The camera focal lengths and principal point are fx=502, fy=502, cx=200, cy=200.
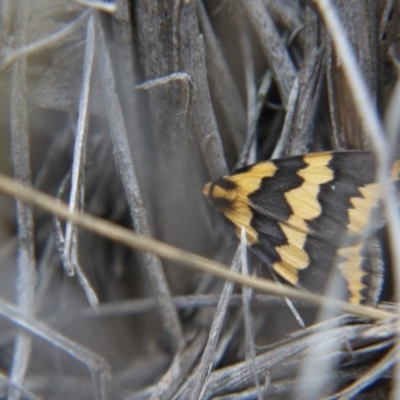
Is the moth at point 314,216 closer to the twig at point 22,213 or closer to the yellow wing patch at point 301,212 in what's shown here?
the yellow wing patch at point 301,212

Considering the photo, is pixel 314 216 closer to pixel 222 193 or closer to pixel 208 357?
pixel 222 193

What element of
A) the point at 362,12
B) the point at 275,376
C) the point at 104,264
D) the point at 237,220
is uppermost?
the point at 362,12

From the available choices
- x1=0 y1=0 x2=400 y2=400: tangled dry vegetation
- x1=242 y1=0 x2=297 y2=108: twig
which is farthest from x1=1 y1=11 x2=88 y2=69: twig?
x1=242 y1=0 x2=297 y2=108: twig

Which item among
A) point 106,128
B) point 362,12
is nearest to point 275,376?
point 106,128

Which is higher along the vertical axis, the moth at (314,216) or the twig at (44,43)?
the twig at (44,43)

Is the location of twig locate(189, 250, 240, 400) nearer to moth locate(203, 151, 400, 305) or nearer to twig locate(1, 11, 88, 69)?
moth locate(203, 151, 400, 305)

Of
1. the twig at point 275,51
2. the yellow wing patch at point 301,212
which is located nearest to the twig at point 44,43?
the twig at point 275,51

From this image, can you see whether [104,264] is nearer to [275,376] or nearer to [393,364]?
[275,376]
